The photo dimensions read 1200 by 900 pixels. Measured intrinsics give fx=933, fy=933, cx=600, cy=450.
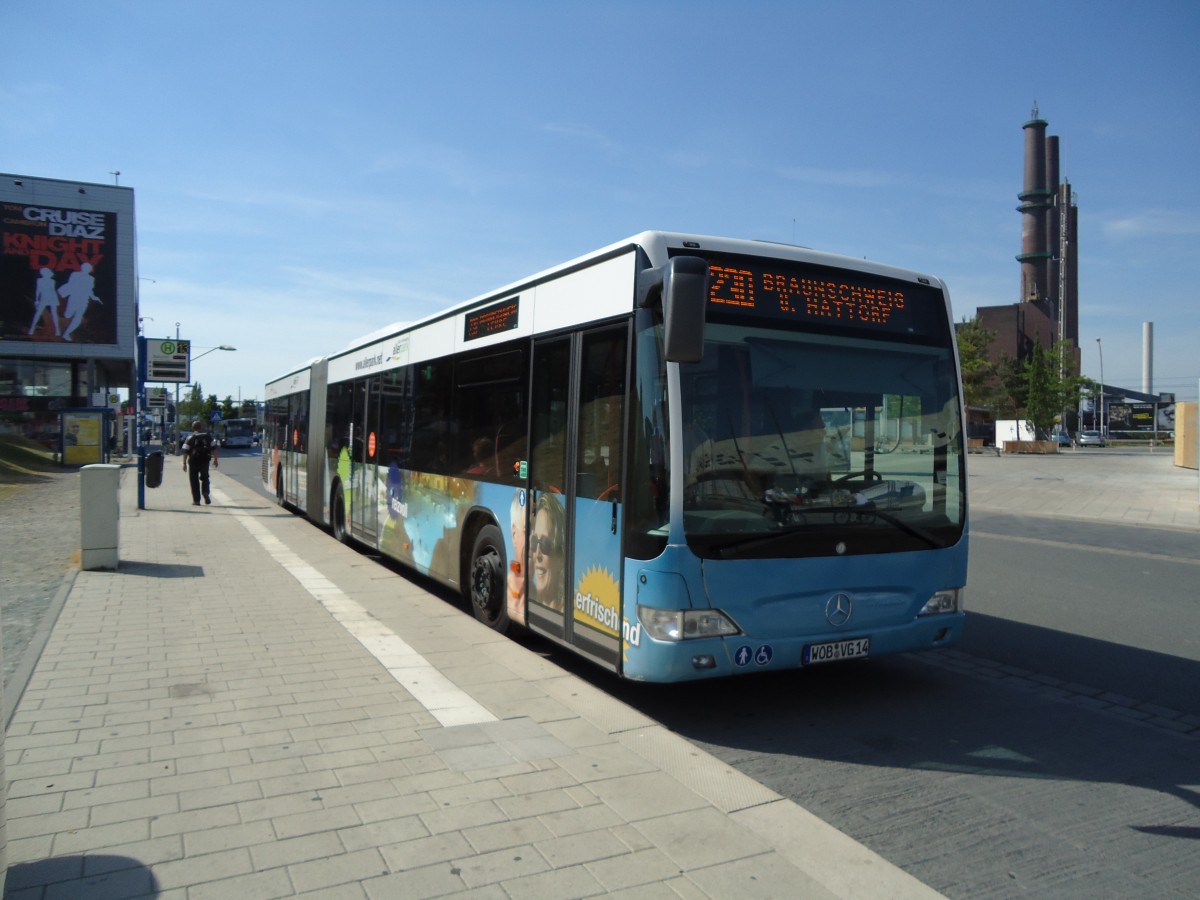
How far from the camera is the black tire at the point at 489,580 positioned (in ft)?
25.6

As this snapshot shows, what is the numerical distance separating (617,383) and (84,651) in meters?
4.61

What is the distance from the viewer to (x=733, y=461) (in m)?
5.49

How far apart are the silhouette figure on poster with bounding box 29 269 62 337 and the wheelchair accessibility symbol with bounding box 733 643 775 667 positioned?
53.4m

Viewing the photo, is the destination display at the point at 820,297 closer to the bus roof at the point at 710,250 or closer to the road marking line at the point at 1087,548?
the bus roof at the point at 710,250

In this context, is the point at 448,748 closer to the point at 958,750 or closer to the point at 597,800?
the point at 597,800

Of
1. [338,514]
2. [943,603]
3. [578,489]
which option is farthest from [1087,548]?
[338,514]

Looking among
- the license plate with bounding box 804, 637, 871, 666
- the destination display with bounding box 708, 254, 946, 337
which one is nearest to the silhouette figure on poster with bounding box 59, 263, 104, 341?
the destination display with bounding box 708, 254, 946, 337

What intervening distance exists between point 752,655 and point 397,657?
9.66ft

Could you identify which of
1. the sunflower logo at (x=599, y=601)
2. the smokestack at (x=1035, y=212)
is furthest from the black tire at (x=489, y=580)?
the smokestack at (x=1035, y=212)

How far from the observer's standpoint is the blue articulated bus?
5414mm

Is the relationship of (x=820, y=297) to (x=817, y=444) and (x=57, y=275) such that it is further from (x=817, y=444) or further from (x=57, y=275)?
(x=57, y=275)

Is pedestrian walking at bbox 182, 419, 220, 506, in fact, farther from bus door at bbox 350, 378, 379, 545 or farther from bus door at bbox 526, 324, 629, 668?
bus door at bbox 526, 324, 629, 668

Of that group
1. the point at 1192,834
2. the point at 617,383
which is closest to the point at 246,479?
the point at 617,383

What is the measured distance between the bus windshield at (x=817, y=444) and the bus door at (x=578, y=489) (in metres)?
0.62
